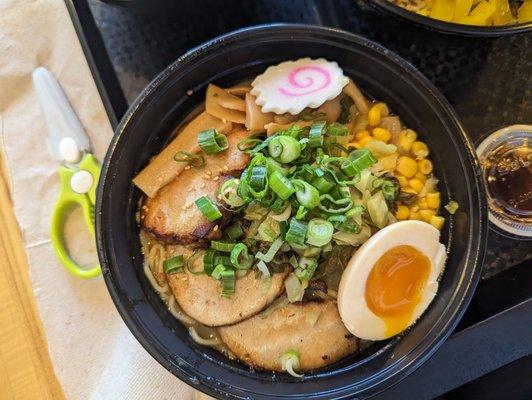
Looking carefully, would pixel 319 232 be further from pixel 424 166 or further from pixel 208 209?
pixel 424 166

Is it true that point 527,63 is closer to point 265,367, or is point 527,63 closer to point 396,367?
point 396,367

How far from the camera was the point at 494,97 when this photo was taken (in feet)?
6.76

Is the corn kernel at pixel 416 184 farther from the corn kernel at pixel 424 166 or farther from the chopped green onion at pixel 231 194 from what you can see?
the chopped green onion at pixel 231 194

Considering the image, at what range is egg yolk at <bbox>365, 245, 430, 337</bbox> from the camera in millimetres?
1732

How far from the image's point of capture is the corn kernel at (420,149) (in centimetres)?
188

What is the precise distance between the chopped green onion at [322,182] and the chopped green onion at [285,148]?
8 centimetres

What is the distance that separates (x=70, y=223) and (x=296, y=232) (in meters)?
0.87

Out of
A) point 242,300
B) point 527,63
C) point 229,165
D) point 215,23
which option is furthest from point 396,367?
point 215,23

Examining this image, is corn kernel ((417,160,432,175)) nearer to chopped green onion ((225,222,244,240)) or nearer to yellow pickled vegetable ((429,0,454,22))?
yellow pickled vegetable ((429,0,454,22))

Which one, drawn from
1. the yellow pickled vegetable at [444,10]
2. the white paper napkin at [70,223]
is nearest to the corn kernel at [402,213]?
the yellow pickled vegetable at [444,10]

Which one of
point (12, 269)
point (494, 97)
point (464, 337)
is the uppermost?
point (494, 97)

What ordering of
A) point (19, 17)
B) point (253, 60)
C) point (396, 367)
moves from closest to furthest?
point (396, 367) < point (253, 60) < point (19, 17)

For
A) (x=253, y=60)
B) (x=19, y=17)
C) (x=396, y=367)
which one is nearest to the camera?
(x=396, y=367)

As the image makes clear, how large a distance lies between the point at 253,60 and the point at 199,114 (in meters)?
0.25
